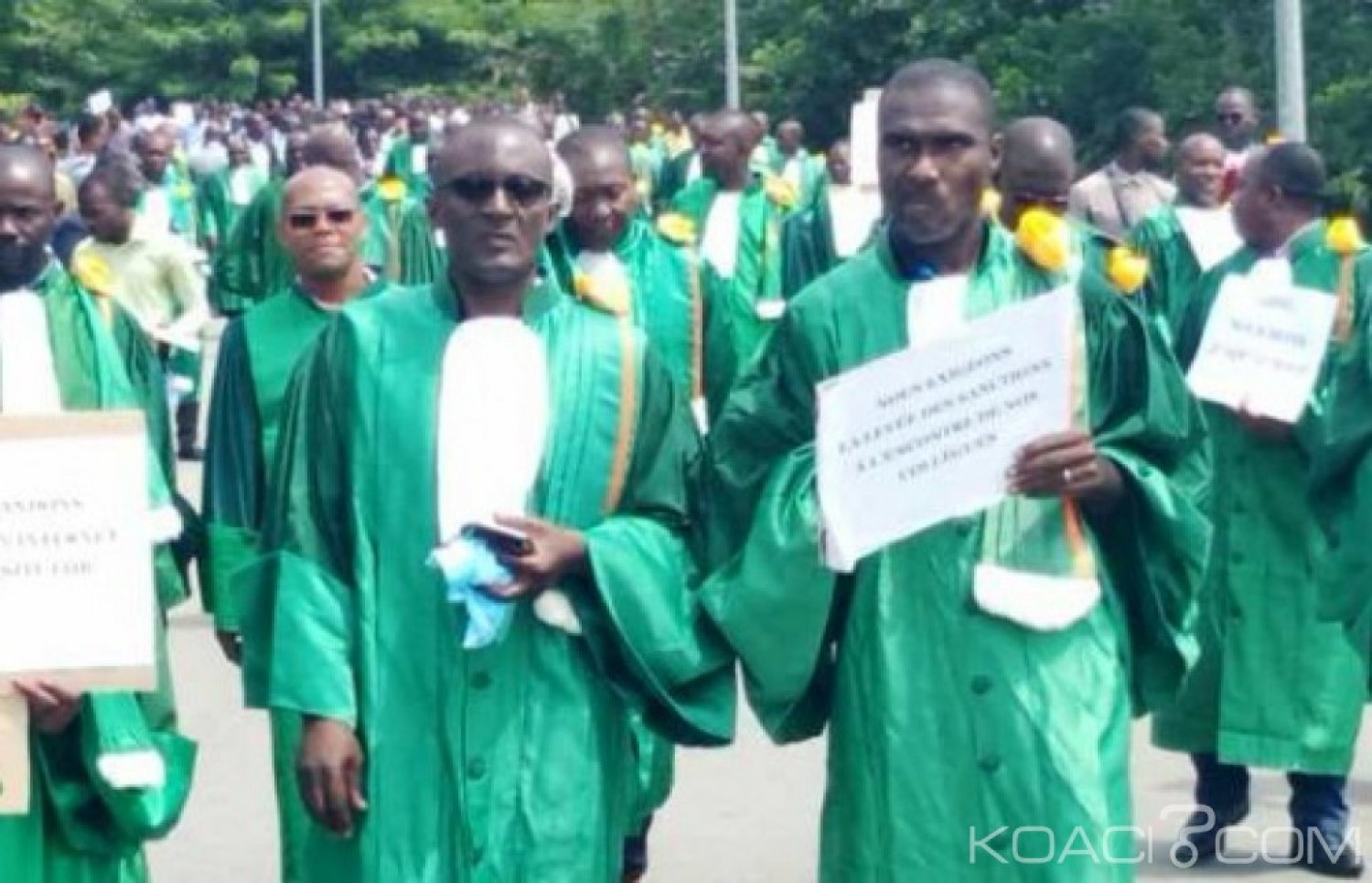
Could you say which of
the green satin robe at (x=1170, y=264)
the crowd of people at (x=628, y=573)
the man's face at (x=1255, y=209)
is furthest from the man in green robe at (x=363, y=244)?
the crowd of people at (x=628, y=573)

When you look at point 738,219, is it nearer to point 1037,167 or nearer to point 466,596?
point 1037,167

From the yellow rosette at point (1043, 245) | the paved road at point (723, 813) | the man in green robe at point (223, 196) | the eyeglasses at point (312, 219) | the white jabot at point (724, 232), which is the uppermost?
the yellow rosette at point (1043, 245)

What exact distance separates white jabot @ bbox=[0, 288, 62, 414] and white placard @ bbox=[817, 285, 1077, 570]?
4.48ft

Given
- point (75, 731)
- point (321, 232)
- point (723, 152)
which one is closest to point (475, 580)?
point (75, 731)

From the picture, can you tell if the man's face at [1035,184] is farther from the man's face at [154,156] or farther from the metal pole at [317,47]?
the metal pole at [317,47]

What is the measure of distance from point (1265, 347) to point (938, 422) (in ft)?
11.3

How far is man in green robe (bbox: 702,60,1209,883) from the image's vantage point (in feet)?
19.8

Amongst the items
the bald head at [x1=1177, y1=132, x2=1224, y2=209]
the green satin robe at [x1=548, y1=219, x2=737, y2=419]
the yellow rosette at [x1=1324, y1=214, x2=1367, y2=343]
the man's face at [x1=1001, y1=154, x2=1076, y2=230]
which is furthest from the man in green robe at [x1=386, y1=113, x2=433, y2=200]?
the yellow rosette at [x1=1324, y1=214, x2=1367, y2=343]

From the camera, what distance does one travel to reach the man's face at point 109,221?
1634 centimetres

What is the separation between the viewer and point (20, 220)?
645cm

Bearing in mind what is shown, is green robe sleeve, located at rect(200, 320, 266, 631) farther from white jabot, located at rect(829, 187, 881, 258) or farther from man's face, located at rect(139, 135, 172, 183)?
man's face, located at rect(139, 135, 172, 183)

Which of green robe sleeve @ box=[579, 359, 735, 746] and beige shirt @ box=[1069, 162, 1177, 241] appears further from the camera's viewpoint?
beige shirt @ box=[1069, 162, 1177, 241]

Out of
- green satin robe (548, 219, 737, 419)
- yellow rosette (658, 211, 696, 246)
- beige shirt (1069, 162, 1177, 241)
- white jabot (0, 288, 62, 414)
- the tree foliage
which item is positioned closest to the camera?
white jabot (0, 288, 62, 414)

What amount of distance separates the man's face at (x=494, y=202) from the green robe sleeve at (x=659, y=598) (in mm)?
323
